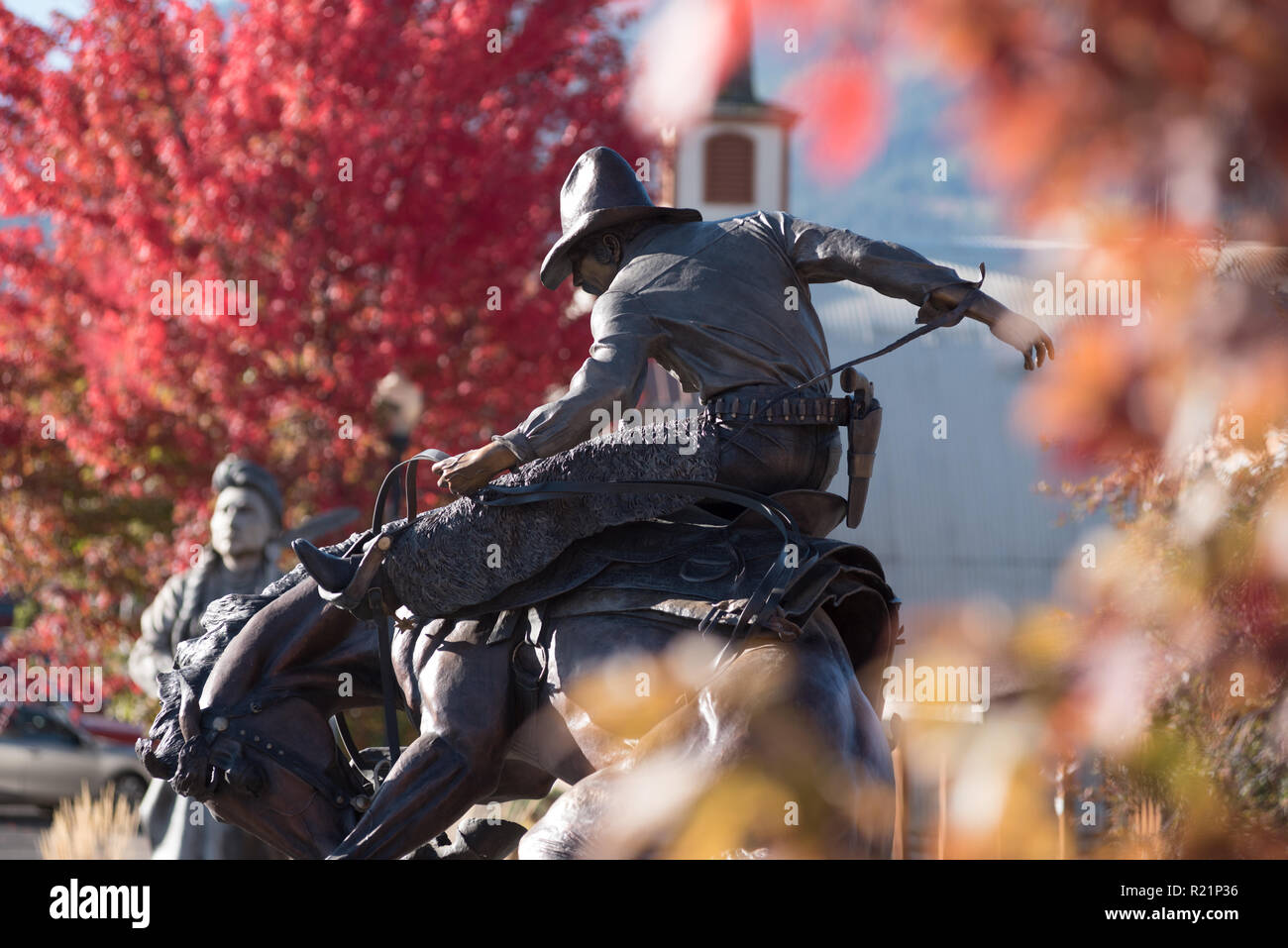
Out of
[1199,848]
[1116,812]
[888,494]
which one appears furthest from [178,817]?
[888,494]

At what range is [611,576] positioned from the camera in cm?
388

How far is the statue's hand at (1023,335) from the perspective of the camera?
144 inches

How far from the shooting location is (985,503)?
16.3 meters

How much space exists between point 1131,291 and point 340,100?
8.41m

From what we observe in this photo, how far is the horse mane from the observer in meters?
4.28

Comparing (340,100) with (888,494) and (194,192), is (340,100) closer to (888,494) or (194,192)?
(194,192)

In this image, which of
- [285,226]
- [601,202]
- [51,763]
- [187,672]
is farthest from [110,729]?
[601,202]

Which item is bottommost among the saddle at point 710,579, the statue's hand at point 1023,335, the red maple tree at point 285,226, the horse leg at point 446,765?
the horse leg at point 446,765

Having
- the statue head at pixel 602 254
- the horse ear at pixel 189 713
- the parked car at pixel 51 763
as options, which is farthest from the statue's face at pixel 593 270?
the parked car at pixel 51 763

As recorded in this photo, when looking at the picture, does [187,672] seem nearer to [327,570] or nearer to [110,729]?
[327,570]

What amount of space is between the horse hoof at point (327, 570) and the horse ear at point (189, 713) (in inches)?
24.3

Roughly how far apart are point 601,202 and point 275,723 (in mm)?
1715

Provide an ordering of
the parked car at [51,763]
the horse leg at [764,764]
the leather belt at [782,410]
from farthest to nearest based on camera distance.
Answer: the parked car at [51,763] < the leather belt at [782,410] < the horse leg at [764,764]

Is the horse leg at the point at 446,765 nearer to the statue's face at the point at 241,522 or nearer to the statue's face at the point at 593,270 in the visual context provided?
the statue's face at the point at 593,270
